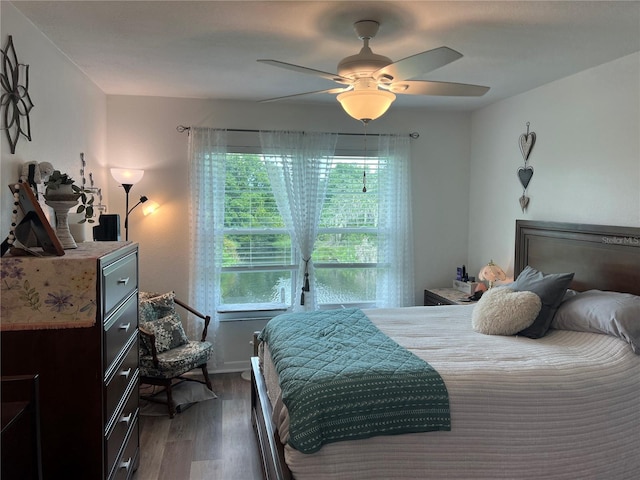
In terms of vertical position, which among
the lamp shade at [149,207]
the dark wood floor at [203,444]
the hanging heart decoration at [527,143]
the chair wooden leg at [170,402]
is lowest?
the dark wood floor at [203,444]

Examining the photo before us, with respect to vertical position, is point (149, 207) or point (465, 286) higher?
point (149, 207)

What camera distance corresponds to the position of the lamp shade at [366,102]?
7.04 feet

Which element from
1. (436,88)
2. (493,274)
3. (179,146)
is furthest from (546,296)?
Answer: (179,146)

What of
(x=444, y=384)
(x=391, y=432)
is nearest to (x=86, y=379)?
(x=391, y=432)

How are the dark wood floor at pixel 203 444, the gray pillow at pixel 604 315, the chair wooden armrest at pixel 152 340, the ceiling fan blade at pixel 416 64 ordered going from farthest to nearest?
1. the chair wooden armrest at pixel 152 340
2. the dark wood floor at pixel 203 444
3. the gray pillow at pixel 604 315
4. the ceiling fan blade at pixel 416 64

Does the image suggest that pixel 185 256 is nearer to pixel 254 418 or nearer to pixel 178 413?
pixel 178 413

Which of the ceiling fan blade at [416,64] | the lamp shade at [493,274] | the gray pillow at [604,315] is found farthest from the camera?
the lamp shade at [493,274]

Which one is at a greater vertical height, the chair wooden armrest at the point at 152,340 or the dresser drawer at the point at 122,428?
the chair wooden armrest at the point at 152,340

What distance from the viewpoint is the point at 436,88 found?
2398 mm

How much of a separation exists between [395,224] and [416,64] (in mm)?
2557

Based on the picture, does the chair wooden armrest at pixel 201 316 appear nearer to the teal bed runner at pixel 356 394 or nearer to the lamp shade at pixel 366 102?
the teal bed runner at pixel 356 394

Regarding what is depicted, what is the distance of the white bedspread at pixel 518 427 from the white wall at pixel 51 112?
1729 mm

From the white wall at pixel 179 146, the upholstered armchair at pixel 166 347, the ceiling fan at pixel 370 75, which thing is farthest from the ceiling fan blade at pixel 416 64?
the upholstered armchair at pixel 166 347

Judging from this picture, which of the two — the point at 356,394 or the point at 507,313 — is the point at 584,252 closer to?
the point at 507,313
